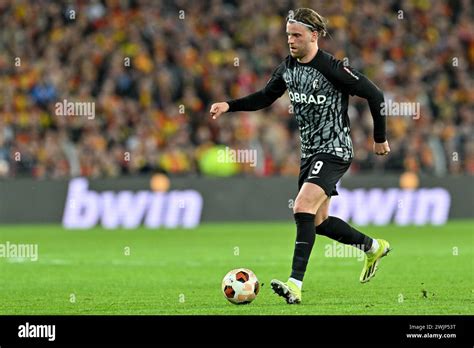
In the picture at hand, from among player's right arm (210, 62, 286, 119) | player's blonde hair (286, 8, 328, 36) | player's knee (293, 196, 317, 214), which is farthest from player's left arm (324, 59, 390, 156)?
player's knee (293, 196, 317, 214)

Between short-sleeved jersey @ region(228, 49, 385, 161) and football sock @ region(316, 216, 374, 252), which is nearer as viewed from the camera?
short-sleeved jersey @ region(228, 49, 385, 161)

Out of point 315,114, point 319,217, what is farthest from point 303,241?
point 315,114

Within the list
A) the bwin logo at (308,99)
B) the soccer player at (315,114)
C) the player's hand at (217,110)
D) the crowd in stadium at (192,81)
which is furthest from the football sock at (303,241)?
the crowd in stadium at (192,81)

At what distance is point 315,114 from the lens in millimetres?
10922

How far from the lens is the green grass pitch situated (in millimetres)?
10492

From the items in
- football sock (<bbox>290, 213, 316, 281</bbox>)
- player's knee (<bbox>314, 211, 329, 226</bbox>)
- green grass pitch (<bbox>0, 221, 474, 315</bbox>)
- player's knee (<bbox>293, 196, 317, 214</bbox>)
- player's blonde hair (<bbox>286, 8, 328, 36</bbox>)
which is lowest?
green grass pitch (<bbox>0, 221, 474, 315</bbox>)

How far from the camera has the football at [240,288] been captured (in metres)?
10.6

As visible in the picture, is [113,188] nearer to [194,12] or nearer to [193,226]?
[193,226]

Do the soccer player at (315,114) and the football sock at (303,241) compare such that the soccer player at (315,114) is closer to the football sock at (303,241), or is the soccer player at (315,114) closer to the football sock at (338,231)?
the football sock at (303,241)

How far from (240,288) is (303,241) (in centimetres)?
70

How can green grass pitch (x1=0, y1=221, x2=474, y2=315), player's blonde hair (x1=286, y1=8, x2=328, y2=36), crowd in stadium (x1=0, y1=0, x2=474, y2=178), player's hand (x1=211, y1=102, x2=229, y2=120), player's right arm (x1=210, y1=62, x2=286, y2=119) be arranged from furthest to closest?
1. crowd in stadium (x1=0, y1=0, x2=474, y2=178)
2. player's right arm (x1=210, y1=62, x2=286, y2=119)
3. player's hand (x1=211, y1=102, x2=229, y2=120)
4. player's blonde hair (x1=286, y1=8, x2=328, y2=36)
5. green grass pitch (x1=0, y1=221, x2=474, y2=315)

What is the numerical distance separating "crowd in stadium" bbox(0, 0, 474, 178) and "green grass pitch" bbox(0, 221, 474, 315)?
6.55 ft

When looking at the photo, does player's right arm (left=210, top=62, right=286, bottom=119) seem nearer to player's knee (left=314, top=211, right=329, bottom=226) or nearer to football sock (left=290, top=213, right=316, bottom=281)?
player's knee (left=314, top=211, right=329, bottom=226)

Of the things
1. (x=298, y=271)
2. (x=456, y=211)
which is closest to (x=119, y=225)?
(x=456, y=211)
